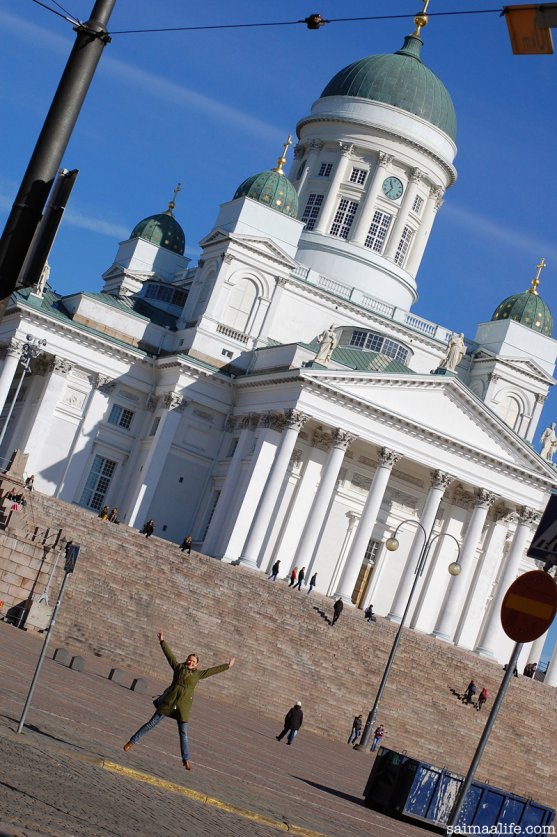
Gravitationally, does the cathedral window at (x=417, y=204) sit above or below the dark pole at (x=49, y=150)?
above

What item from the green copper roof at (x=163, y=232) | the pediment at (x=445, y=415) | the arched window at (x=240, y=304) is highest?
the green copper roof at (x=163, y=232)

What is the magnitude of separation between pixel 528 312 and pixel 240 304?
17.3 m

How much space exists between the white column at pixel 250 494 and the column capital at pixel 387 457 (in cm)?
460

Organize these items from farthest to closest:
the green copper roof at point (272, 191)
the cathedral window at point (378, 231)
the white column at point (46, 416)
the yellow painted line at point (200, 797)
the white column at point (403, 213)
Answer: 1. the cathedral window at point (378, 231)
2. the white column at point (403, 213)
3. the green copper roof at point (272, 191)
4. the white column at point (46, 416)
5. the yellow painted line at point (200, 797)

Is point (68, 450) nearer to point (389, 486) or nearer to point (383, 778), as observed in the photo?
point (389, 486)

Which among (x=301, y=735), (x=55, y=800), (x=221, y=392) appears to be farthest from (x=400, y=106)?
(x=55, y=800)

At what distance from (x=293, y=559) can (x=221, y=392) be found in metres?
9.48

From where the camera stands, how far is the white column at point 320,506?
63594 millimetres

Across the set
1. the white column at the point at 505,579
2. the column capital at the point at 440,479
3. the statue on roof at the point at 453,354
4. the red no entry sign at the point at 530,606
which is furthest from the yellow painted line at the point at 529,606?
the statue on roof at the point at 453,354

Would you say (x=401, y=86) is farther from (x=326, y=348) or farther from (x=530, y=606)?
(x=530, y=606)

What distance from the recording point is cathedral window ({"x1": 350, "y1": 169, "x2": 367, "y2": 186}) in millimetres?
80125

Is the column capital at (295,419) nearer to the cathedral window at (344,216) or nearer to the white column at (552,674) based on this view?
the white column at (552,674)

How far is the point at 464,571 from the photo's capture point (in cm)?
6694

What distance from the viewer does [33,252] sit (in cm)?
1115
